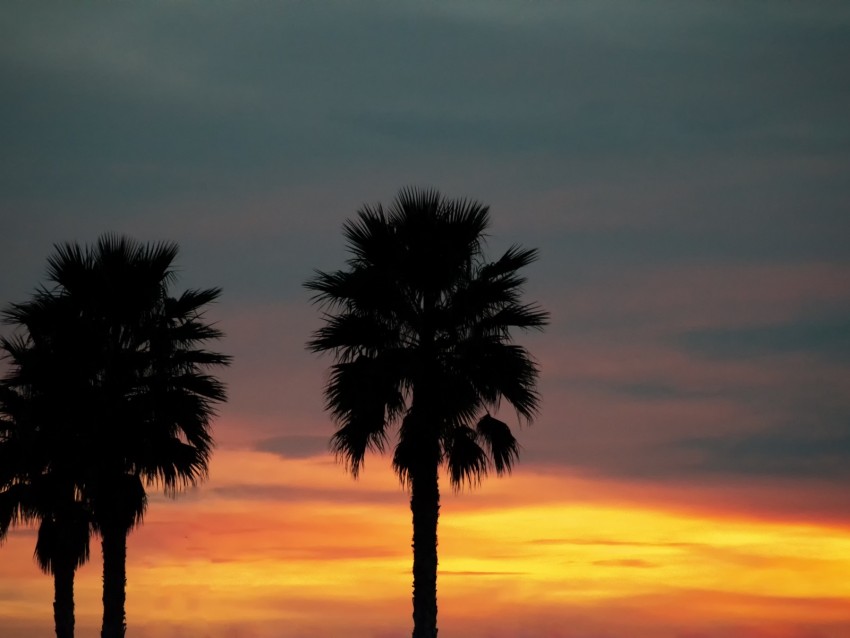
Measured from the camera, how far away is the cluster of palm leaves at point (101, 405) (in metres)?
38.6

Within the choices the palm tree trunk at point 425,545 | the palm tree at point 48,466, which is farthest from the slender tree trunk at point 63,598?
the palm tree trunk at point 425,545

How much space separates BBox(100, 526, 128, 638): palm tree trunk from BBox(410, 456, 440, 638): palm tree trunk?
872 cm

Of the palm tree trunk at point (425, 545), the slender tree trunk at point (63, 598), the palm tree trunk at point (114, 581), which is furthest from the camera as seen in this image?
the slender tree trunk at point (63, 598)

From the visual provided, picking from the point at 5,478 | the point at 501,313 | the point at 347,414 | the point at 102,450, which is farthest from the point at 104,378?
the point at 501,313

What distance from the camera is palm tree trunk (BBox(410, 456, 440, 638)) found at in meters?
32.9

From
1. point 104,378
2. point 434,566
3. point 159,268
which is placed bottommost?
point 434,566

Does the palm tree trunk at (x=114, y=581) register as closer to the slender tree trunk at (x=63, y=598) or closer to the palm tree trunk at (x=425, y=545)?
the slender tree trunk at (x=63, y=598)

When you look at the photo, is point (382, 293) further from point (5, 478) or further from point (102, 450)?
point (5, 478)

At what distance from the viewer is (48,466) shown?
137 ft

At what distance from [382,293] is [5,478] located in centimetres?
1370

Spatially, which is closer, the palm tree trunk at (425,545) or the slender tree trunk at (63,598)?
the palm tree trunk at (425,545)

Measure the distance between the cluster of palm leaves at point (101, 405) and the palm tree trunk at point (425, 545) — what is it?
741 cm

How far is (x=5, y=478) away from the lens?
4178cm

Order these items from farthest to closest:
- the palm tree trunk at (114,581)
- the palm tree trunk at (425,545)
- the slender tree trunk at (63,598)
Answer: the slender tree trunk at (63,598), the palm tree trunk at (114,581), the palm tree trunk at (425,545)
